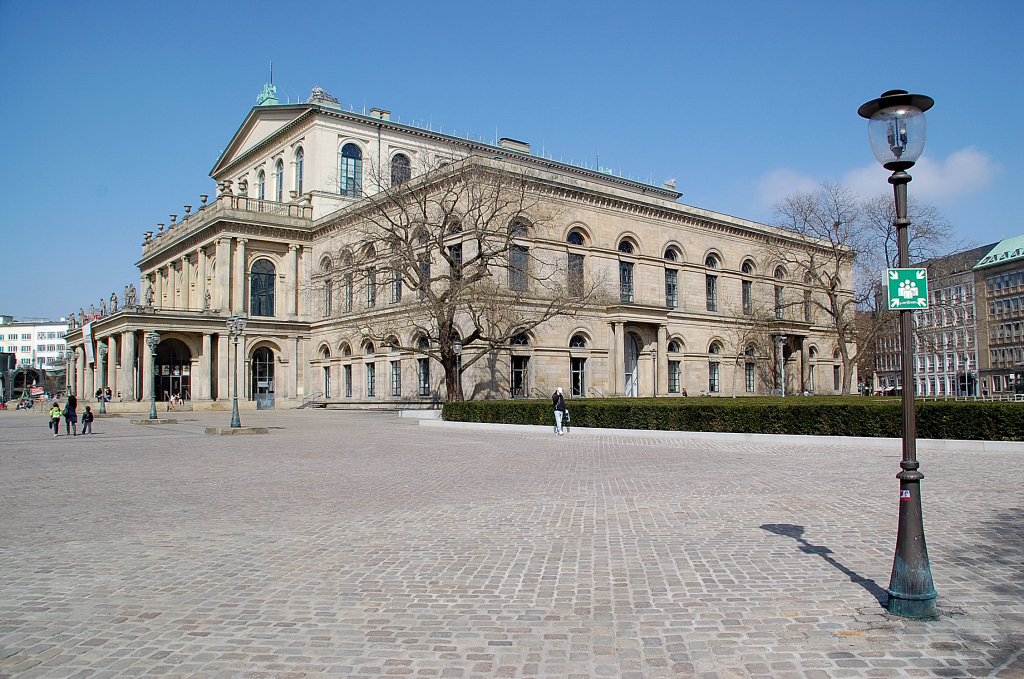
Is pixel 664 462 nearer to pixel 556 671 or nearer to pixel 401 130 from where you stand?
pixel 556 671

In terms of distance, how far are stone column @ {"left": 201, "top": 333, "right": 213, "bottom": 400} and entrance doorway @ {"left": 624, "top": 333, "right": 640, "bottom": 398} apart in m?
28.0

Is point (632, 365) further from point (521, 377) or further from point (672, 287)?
point (521, 377)

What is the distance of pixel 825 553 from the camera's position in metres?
7.20

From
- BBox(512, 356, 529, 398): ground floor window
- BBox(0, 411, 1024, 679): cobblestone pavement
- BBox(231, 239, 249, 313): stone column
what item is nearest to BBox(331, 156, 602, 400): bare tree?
BBox(512, 356, 529, 398): ground floor window

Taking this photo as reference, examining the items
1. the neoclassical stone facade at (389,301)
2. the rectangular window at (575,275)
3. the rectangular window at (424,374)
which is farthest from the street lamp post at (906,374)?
the rectangular window at (424,374)

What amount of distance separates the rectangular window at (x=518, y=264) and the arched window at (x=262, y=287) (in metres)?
21.6

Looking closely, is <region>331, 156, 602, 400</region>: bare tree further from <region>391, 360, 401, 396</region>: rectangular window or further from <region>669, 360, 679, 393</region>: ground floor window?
<region>669, 360, 679, 393</region>: ground floor window

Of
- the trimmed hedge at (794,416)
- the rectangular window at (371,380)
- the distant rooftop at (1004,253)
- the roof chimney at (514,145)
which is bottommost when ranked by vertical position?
the trimmed hedge at (794,416)

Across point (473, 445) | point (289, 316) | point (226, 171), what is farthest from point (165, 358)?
point (473, 445)

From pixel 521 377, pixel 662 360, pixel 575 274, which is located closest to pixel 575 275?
pixel 575 274

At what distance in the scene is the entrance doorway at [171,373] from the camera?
171 feet

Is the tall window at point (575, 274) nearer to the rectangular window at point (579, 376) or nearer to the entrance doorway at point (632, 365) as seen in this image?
the rectangular window at point (579, 376)

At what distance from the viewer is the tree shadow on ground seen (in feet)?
19.5

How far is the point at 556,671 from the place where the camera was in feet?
14.7
